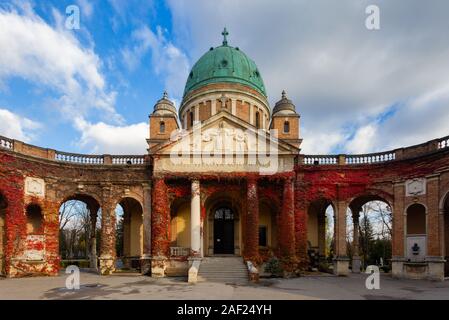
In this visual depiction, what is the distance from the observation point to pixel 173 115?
30688 mm

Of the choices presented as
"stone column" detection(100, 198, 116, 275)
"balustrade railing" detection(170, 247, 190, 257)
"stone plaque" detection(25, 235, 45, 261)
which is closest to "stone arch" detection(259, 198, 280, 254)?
"balustrade railing" detection(170, 247, 190, 257)

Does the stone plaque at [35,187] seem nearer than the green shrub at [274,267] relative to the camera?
No

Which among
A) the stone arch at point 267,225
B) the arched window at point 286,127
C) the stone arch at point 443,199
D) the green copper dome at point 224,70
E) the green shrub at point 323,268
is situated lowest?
the green shrub at point 323,268

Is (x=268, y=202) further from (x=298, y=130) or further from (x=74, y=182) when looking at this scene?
(x=74, y=182)

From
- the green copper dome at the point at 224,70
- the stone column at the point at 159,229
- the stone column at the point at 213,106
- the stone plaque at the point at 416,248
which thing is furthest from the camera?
the green copper dome at the point at 224,70

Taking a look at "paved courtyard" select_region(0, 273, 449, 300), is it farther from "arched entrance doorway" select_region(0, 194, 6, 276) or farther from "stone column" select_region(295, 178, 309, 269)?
"stone column" select_region(295, 178, 309, 269)

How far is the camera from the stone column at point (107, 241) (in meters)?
24.7

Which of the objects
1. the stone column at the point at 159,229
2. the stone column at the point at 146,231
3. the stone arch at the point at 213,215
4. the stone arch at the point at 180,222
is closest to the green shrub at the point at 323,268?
the stone arch at the point at 213,215

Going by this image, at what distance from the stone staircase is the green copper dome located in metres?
18.5

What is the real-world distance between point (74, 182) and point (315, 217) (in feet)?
66.8

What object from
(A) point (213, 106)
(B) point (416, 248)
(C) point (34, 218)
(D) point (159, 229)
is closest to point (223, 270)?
(D) point (159, 229)

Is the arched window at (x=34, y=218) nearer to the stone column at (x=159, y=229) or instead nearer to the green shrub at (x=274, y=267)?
the stone column at (x=159, y=229)

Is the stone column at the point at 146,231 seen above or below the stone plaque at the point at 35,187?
below

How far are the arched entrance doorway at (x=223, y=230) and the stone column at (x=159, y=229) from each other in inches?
182
